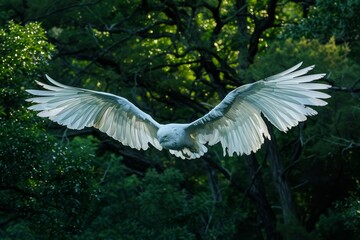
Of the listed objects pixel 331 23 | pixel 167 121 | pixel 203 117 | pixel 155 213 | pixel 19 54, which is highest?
pixel 331 23

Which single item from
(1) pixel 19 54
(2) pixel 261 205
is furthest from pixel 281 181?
(1) pixel 19 54

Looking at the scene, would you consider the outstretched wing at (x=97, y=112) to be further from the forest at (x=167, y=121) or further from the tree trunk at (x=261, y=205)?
the tree trunk at (x=261, y=205)

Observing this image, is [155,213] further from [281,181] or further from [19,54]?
[19,54]

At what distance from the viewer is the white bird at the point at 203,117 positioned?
1228 centimetres

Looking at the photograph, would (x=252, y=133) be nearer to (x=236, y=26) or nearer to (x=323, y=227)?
(x=323, y=227)

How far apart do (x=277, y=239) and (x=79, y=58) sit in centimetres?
595

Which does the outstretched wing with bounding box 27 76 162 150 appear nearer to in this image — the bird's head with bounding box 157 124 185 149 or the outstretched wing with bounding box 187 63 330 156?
the bird's head with bounding box 157 124 185 149

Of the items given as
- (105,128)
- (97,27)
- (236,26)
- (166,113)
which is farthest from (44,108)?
(236,26)

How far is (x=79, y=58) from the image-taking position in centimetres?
2211

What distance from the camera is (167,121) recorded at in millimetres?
22938

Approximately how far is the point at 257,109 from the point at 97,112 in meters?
2.40

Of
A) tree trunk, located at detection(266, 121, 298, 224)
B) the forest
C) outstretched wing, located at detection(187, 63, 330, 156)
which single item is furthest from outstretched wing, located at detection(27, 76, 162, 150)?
tree trunk, located at detection(266, 121, 298, 224)

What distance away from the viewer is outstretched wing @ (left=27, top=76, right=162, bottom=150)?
1314cm

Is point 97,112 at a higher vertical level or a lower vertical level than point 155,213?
higher
